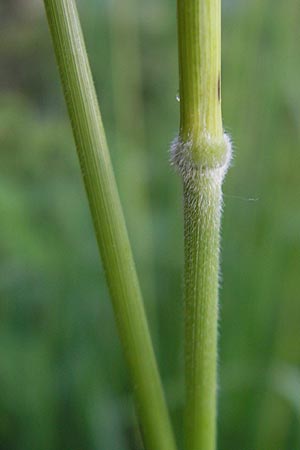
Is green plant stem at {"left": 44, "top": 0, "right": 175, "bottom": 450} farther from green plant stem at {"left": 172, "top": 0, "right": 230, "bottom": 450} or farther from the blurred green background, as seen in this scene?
the blurred green background

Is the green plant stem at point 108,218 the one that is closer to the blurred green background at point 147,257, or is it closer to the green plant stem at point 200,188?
the green plant stem at point 200,188

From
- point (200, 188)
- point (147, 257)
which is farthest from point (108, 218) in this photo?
point (147, 257)

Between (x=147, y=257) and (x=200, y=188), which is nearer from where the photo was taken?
(x=200, y=188)

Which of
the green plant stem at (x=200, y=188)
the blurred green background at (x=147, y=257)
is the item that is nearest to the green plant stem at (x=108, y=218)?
the green plant stem at (x=200, y=188)

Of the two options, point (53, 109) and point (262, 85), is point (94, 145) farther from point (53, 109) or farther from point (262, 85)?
point (53, 109)

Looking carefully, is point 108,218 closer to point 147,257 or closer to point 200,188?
point 200,188

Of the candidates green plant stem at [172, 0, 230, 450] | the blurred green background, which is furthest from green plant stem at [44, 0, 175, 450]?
the blurred green background
